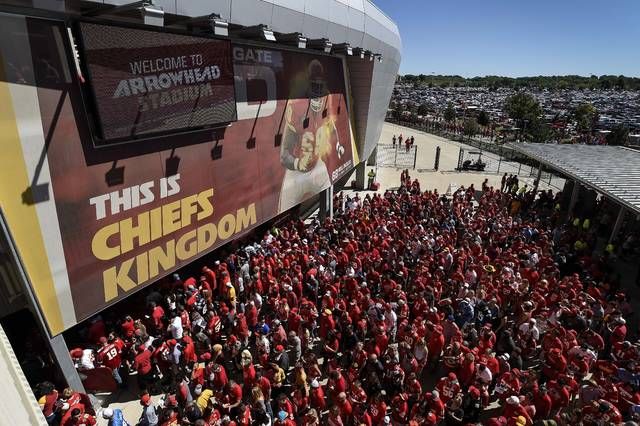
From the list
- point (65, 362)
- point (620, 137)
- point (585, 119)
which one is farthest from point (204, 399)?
point (585, 119)

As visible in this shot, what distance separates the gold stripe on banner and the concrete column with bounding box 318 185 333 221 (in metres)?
13.2

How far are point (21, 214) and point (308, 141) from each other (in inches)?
452

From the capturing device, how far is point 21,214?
7.55m

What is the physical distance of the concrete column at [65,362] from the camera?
27.6 ft

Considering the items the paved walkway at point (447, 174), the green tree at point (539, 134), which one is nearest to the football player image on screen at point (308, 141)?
the paved walkway at point (447, 174)

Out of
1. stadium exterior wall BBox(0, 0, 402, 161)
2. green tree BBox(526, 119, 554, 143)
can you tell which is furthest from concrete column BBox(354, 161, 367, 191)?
green tree BBox(526, 119, 554, 143)

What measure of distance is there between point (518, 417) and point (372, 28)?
1808 cm

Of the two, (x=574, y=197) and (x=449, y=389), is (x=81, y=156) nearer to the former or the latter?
(x=449, y=389)

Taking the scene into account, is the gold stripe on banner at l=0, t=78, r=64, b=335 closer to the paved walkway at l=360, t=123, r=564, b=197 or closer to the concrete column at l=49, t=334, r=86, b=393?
the concrete column at l=49, t=334, r=86, b=393

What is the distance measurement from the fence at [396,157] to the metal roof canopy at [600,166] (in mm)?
11135

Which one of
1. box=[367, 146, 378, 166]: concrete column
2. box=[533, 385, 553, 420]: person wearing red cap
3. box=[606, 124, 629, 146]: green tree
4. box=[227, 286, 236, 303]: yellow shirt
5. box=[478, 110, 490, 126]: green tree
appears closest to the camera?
box=[533, 385, 553, 420]: person wearing red cap

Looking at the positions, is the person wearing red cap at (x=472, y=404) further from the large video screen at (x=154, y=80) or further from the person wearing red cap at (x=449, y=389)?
the large video screen at (x=154, y=80)

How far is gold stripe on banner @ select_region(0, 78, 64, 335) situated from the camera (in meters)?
7.17

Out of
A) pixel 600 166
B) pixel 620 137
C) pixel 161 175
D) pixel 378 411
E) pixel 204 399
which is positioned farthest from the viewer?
pixel 620 137
